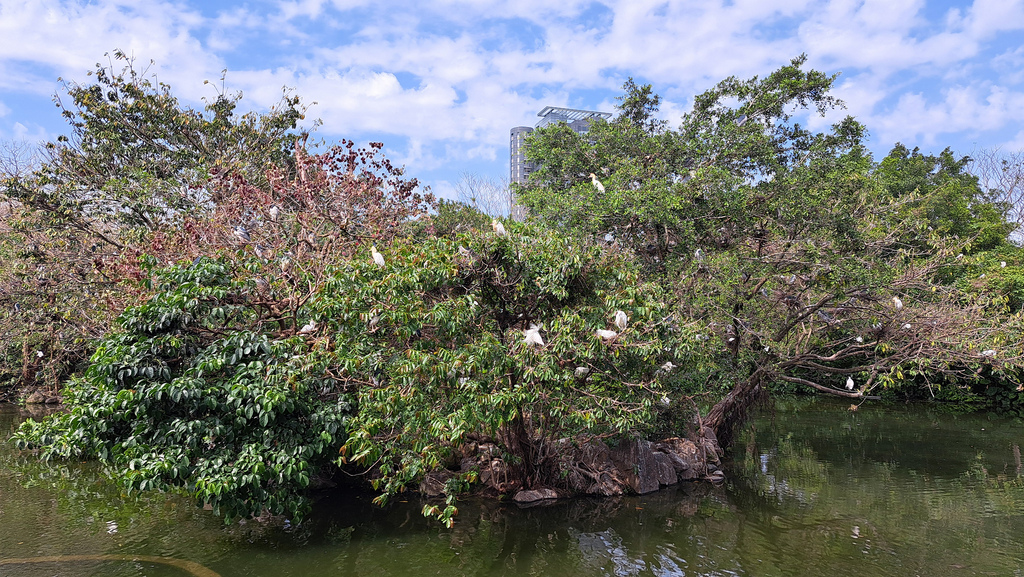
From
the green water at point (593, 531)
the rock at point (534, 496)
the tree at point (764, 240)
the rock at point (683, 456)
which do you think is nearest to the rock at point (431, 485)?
the green water at point (593, 531)

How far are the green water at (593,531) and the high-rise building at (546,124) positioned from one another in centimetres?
667

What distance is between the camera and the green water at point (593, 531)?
590 centimetres

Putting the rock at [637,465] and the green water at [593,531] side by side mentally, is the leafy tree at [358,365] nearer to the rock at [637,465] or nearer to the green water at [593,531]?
the green water at [593,531]

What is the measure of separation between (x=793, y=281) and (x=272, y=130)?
11.2 metres

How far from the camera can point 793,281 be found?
10234mm

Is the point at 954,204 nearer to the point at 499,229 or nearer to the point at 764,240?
the point at 764,240

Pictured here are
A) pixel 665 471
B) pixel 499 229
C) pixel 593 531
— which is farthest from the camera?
pixel 665 471

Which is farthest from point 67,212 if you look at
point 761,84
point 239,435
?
point 761,84

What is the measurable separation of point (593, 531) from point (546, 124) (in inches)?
302

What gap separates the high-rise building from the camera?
1177 centimetres

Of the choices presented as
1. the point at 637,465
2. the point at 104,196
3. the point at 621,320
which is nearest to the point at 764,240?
the point at 637,465

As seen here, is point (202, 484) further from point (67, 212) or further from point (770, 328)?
point (770, 328)

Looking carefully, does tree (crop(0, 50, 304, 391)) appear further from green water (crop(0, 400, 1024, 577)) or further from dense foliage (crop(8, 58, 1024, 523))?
green water (crop(0, 400, 1024, 577))

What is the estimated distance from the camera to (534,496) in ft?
26.2
